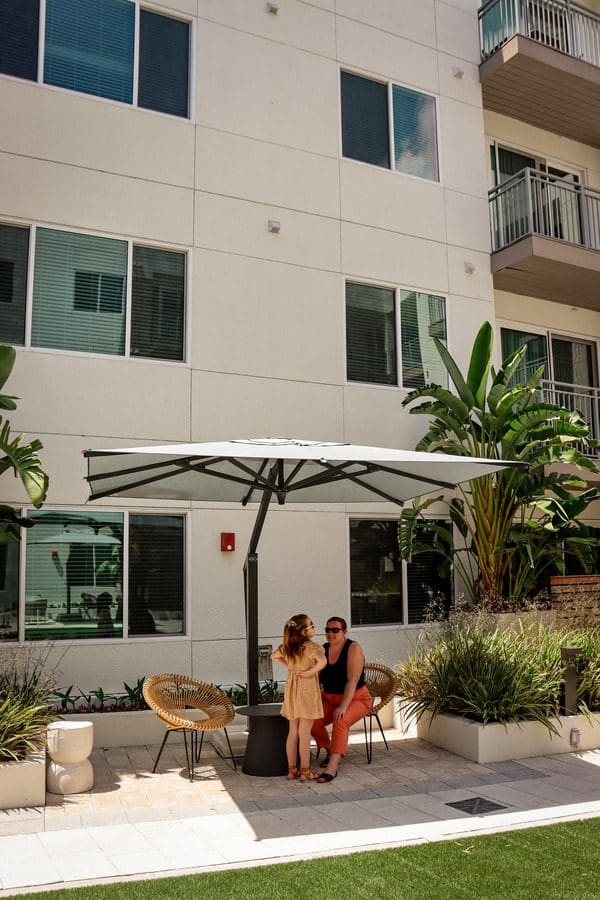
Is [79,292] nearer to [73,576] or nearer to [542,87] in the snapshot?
[73,576]

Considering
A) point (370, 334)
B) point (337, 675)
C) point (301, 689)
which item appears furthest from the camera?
point (370, 334)

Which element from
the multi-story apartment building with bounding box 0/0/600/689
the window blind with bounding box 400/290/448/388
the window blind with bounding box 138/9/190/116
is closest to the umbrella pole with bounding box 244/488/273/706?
the multi-story apartment building with bounding box 0/0/600/689

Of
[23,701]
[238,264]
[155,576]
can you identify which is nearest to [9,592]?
[155,576]

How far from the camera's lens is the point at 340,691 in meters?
8.27

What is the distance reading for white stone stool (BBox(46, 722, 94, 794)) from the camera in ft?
23.9

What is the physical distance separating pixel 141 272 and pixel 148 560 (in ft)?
12.2

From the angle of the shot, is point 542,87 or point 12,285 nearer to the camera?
point 12,285

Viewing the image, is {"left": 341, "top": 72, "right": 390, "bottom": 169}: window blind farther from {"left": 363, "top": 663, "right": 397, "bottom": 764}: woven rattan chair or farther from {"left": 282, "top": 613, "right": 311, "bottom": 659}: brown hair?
{"left": 282, "top": 613, "right": 311, "bottom": 659}: brown hair

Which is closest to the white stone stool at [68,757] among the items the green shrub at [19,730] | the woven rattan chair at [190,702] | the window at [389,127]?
the green shrub at [19,730]

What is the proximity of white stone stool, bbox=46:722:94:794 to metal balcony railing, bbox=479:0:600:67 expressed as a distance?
41.4ft

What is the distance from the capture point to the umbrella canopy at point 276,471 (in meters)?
7.08

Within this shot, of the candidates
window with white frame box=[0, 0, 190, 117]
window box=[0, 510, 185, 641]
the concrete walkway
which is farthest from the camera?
window with white frame box=[0, 0, 190, 117]

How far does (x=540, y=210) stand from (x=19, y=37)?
328 inches

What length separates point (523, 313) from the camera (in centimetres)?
1473
